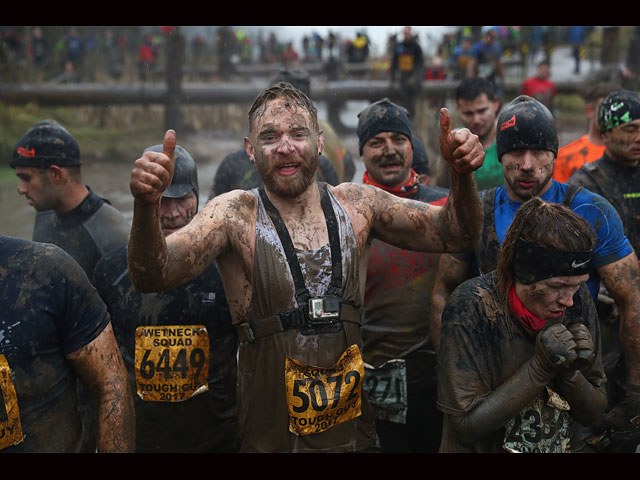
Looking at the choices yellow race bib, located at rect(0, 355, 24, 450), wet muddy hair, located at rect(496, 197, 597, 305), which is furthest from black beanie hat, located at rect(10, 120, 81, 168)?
wet muddy hair, located at rect(496, 197, 597, 305)

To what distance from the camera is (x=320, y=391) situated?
2.83 meters

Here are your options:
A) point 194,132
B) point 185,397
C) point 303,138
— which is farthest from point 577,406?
point 194,132

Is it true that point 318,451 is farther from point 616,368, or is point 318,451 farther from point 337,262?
point 616,368

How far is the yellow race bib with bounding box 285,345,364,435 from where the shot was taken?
2803mm

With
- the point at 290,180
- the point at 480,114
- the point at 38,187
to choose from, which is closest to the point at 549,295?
the point at 290,180

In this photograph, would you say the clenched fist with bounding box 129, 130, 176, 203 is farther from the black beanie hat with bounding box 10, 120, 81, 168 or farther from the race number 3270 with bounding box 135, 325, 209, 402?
the black beanie hat with bounding box 10, 120, 81, 168

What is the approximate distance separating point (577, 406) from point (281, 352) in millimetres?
1271

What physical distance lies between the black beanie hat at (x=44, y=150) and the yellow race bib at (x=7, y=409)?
2.22 metres

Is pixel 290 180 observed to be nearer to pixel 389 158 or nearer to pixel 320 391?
pixel 320 391

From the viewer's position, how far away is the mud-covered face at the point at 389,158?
4.04 m

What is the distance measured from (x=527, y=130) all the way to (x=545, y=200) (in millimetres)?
370

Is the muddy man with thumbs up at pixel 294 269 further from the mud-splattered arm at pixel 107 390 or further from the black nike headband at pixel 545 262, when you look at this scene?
the mud-splattered arm at pixel 107 390

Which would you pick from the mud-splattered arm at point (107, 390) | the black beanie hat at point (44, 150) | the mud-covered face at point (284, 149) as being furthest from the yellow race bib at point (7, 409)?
the black beanie hat at point (44, 150)

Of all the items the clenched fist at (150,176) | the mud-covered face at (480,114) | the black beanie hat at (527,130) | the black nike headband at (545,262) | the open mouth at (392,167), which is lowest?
the black nike headband at (545,262)
